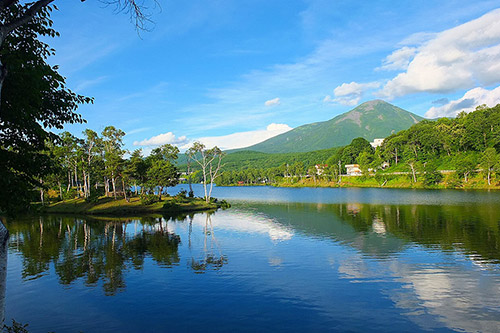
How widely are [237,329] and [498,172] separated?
99743 millimetres

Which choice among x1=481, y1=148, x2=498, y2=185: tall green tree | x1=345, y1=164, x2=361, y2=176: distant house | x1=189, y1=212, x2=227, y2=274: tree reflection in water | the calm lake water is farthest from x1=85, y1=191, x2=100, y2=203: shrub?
x1=345, y1=164, x2=361, y2=176: distant house

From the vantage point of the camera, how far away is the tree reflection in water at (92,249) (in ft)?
66.0

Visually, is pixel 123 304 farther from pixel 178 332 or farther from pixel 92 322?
pixel 178 332

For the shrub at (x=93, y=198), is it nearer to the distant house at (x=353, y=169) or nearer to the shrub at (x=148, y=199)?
the shrub at (x=148, y=199)

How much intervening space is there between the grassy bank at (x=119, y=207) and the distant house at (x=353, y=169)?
109 meters

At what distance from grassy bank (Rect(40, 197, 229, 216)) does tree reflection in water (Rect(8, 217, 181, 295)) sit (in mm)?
9551

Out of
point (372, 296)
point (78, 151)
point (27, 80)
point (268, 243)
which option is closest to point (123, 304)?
point (27, 80)

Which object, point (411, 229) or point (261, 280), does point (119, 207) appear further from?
point (411, 229)

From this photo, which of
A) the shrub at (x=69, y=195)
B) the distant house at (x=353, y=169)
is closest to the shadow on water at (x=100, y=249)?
the shrub at (x=69, y=195)

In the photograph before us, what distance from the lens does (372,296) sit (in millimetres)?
15367

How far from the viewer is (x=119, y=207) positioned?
52812 mm

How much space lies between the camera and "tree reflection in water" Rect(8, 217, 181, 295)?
66.0 ft

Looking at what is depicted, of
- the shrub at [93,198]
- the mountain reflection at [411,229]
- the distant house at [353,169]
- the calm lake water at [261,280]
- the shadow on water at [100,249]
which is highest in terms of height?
the distant house at [353,169]

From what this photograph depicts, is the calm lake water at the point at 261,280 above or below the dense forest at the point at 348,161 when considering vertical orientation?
below
